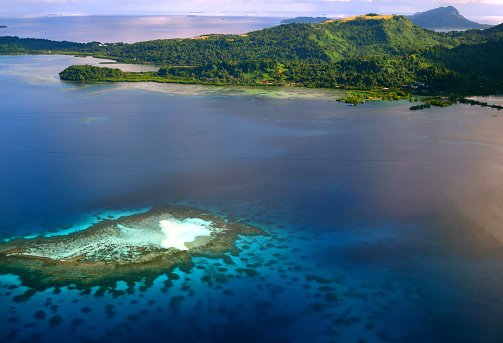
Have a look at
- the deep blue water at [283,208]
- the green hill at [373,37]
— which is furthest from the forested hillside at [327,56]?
the deep blue water at [283,208]

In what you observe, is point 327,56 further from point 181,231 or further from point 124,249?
point 124,249

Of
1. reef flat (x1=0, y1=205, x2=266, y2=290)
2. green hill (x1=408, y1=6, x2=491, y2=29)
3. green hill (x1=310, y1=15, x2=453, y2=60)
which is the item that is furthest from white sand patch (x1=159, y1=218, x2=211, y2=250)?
green hill (x1=408, y1=6, x2=491, y2=29)

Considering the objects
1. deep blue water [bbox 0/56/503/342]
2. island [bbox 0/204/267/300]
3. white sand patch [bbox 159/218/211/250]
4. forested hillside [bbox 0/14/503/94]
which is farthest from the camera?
forested hillside [bbox 0/14/503/94]

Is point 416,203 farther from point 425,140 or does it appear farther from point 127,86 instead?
point 127,86

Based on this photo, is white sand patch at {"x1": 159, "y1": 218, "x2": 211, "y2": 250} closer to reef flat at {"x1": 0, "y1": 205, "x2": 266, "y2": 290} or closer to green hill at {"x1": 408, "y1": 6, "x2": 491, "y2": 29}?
reef flat at {"x1": 0, "y1": 205, "x2": 266, "y2": 290}

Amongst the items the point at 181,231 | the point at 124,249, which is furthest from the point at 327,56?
the point at 124,249

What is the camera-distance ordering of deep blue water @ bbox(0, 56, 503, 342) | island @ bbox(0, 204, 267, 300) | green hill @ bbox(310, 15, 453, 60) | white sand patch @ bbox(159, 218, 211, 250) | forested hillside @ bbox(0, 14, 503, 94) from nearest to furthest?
deep blue water @ bbox(0, 56, 503, 342), island @ bbox(0, 204, 267, 300), white sand patch @ bbox(159, 218, 211, 250), forested hillside @ bbox(0, 14, 503, 94), green hill @ bbox(310, 15, 453, 60)

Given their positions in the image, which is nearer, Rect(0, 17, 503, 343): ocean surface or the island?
Rect(0, 17, 503, 343): ocean surface

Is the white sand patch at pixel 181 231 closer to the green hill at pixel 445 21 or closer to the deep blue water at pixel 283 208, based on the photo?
the deep blue water at pixel 283 208

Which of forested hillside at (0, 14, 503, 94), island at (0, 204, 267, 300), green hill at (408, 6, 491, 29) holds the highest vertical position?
green hill at (408, 6, 491, 29)
